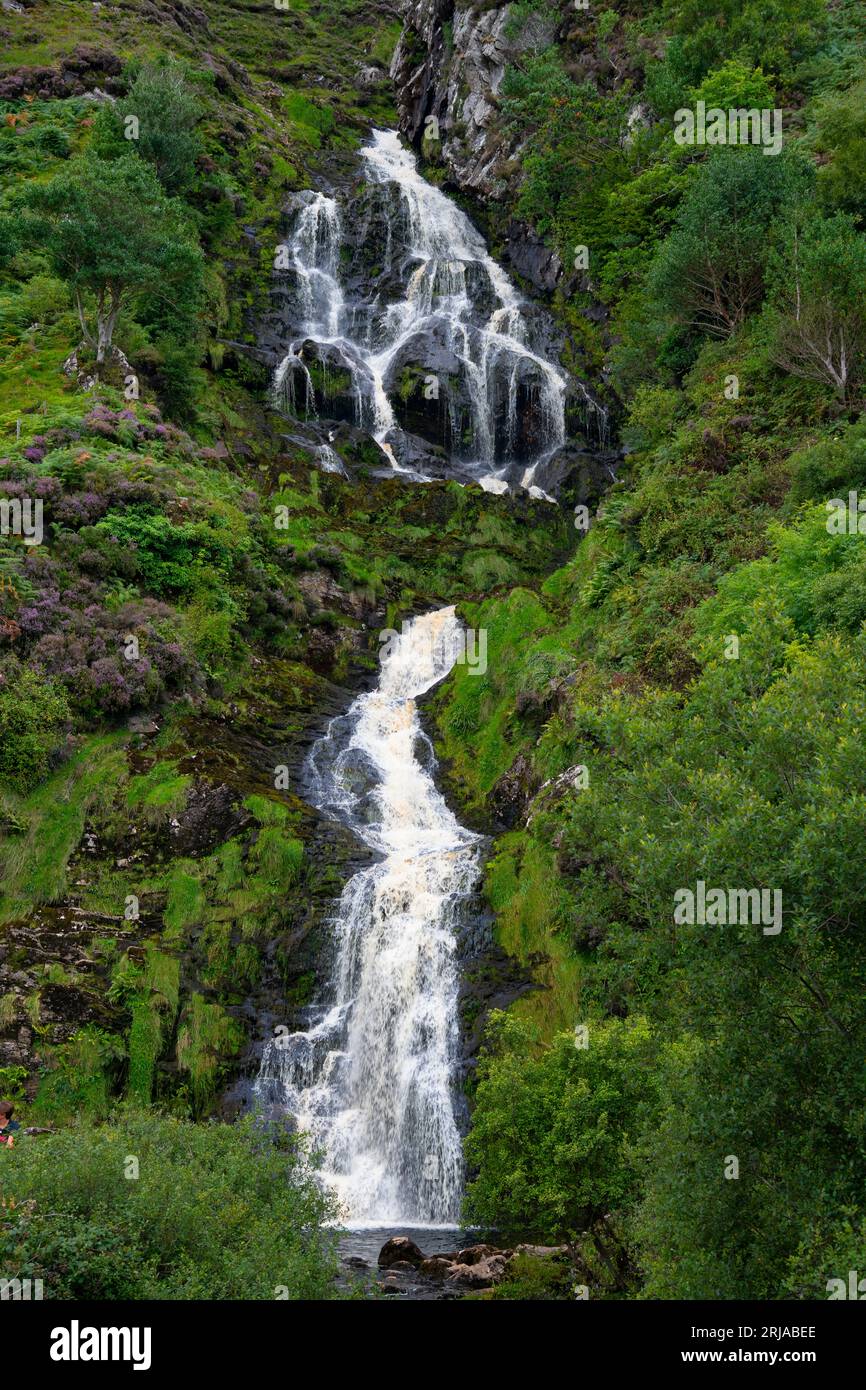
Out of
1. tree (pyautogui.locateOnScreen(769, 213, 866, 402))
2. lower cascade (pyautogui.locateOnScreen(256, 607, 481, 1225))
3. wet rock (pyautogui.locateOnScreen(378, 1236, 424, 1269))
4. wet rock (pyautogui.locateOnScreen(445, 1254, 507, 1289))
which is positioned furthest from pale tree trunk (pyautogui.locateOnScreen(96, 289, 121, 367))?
wet rock (pyautogui.locateOnScreen(445, 1254, 507, 1289))

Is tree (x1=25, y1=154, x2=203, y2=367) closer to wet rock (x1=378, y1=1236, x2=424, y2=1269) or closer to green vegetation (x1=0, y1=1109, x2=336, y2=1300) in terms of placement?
green vegetation (x1=0, y1=1109, x2=336, y2=1300)

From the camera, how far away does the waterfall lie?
4669cm

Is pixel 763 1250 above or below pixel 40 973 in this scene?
below

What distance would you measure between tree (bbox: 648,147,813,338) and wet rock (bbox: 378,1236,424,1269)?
26.2 m

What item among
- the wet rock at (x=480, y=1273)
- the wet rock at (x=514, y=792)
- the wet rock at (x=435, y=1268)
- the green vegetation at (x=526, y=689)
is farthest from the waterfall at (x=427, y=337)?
the wet rock at (x=480, y=1273)

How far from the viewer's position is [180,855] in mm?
23375

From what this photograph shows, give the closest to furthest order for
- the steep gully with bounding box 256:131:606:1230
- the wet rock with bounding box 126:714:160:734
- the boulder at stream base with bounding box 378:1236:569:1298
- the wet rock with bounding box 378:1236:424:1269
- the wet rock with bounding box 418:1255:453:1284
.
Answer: the boulder at stream base with bounding box 378:1236:569:1298, the wet rock with bounding box 418:1255:453:1284, the wet rock with bounding box 378:1236:424:1269, the steep gully with bounding box 256:131:606:1230, the wet rock with bounding box 126:714:160:734

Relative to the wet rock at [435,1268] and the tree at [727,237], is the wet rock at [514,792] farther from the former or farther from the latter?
the tree at [727,237]

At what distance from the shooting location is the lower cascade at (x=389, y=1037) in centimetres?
1961

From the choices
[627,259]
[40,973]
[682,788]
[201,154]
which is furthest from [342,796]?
[201,154]

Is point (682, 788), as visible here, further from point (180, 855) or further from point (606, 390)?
point (606, 390)

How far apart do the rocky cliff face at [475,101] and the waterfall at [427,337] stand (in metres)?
2.39

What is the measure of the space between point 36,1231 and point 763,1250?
22.1 ft
